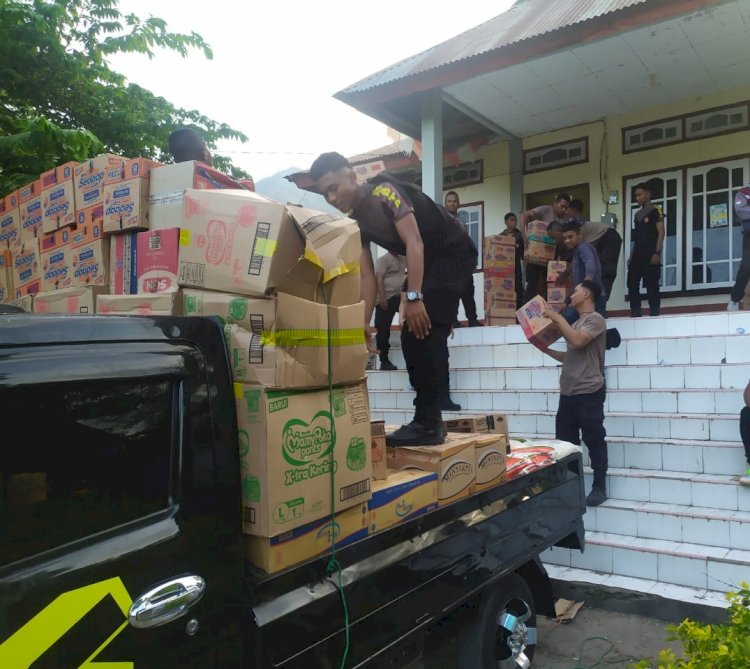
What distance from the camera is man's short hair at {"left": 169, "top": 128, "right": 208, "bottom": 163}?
3.50 metres

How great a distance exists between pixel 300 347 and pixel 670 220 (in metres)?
9.05

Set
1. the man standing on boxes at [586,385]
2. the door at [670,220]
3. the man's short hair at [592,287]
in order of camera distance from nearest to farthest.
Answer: the man standing on boxes at [586,385], the man's short hair at [592,287], the door at [670,220]

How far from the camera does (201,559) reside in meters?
1.63

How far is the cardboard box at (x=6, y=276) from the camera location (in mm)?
3072

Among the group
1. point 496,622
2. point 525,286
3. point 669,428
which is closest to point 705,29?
point 525,286

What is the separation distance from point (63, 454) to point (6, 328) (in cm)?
30

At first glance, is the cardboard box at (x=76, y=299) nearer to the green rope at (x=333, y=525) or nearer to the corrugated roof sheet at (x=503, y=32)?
the green rope at (x=333, y=525)

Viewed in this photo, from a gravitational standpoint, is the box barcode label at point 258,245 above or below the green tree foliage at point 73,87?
below

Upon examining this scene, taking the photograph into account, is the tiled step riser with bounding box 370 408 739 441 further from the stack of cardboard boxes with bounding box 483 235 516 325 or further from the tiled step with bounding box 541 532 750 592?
the stack of cardboard boxes with bounding box 483 235 516 325

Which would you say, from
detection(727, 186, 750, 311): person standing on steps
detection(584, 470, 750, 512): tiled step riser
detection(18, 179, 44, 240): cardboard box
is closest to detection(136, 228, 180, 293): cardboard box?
detection(18, 179, 44, 240): cardboard box

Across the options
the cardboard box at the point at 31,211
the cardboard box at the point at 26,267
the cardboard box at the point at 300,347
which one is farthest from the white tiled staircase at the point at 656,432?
the cardboard box at the point at 31,211

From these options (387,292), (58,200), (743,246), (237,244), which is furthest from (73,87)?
(743,246)

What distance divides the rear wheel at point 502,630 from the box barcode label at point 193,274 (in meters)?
1.82

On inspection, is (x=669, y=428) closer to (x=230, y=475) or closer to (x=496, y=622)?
(x=496, y=622)
